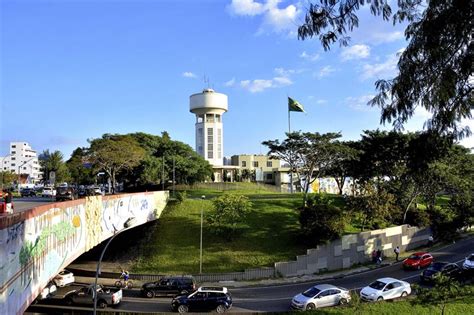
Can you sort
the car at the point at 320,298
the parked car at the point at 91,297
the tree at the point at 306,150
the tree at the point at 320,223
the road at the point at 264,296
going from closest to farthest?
the car at the point at 320,298 < the road at the point at 264,296 < the parked car at the point at 91,297 < the tree at the point at 320,223 < the tree at the point at 306,150

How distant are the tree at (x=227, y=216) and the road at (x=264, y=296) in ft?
31.5

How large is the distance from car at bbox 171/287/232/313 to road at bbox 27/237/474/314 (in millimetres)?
764

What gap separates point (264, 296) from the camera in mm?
31953

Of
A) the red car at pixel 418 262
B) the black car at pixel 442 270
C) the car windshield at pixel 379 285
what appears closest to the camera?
the car windshield at pixel 379 285

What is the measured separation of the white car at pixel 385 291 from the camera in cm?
2850

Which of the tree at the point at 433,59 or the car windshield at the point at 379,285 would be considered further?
the car windshield at the point at 379,285

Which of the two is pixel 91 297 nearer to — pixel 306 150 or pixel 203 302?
pixel 203 302

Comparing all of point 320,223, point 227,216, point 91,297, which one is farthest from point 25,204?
point 320,223

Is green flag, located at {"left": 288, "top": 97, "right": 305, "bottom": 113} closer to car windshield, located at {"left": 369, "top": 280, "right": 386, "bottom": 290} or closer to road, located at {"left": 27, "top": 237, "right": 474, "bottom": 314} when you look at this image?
road, located at {"left": 27, "top": 237, "right": 474, "bottom": 314}

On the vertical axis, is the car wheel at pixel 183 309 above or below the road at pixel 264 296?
above

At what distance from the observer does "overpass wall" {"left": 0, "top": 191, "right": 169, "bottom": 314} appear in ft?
47.1

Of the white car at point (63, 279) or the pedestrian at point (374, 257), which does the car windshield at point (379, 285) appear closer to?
the pedestrian at point (374, 257)

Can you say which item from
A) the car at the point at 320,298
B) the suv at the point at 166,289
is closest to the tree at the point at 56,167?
the suv at the point at 166,289

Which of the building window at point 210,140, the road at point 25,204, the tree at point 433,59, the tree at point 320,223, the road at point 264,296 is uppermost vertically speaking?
the building window at point 210,140
